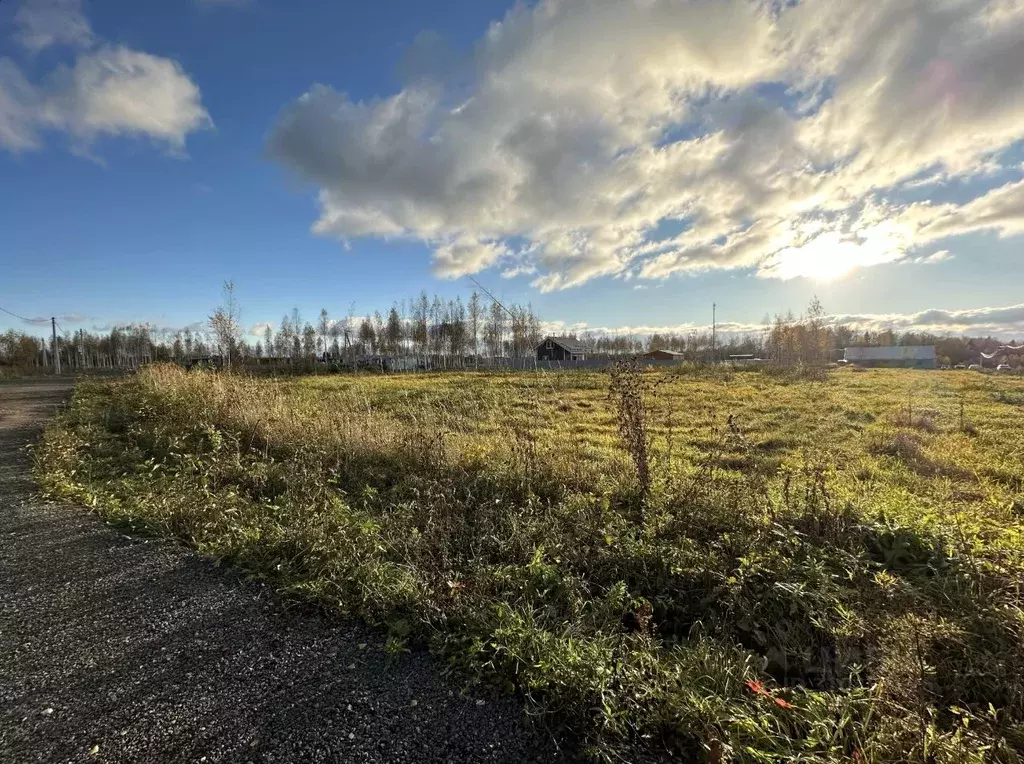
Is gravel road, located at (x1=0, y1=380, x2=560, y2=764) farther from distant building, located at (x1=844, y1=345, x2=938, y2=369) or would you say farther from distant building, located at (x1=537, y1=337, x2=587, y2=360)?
distant building, located at (x1=844, y1=345, x2=938, y2=369)

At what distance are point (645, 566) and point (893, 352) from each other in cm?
7803

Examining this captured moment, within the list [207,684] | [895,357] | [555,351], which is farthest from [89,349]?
[895,357]

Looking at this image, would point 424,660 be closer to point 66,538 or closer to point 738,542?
point 738,542

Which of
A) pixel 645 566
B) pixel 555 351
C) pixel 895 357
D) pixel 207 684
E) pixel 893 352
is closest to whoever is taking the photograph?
pixel 207 684

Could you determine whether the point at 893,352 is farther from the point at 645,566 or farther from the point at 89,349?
the point at 89,349

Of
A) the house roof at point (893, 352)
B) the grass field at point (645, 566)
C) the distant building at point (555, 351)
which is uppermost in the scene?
the distant building at point (555, 351)

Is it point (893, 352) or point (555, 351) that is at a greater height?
point (555, 351)

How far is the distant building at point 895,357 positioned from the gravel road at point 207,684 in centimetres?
5547

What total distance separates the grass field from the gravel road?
0.21 m

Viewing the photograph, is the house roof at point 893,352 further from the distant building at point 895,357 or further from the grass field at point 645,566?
the grass field at point 645,566

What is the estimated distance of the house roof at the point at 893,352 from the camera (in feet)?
183

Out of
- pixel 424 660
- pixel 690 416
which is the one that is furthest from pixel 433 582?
pixel 690 416

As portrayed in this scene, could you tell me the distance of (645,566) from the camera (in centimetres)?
319

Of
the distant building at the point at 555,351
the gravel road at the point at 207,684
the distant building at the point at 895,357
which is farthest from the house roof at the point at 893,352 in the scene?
the gravel road at the point at 207,684
